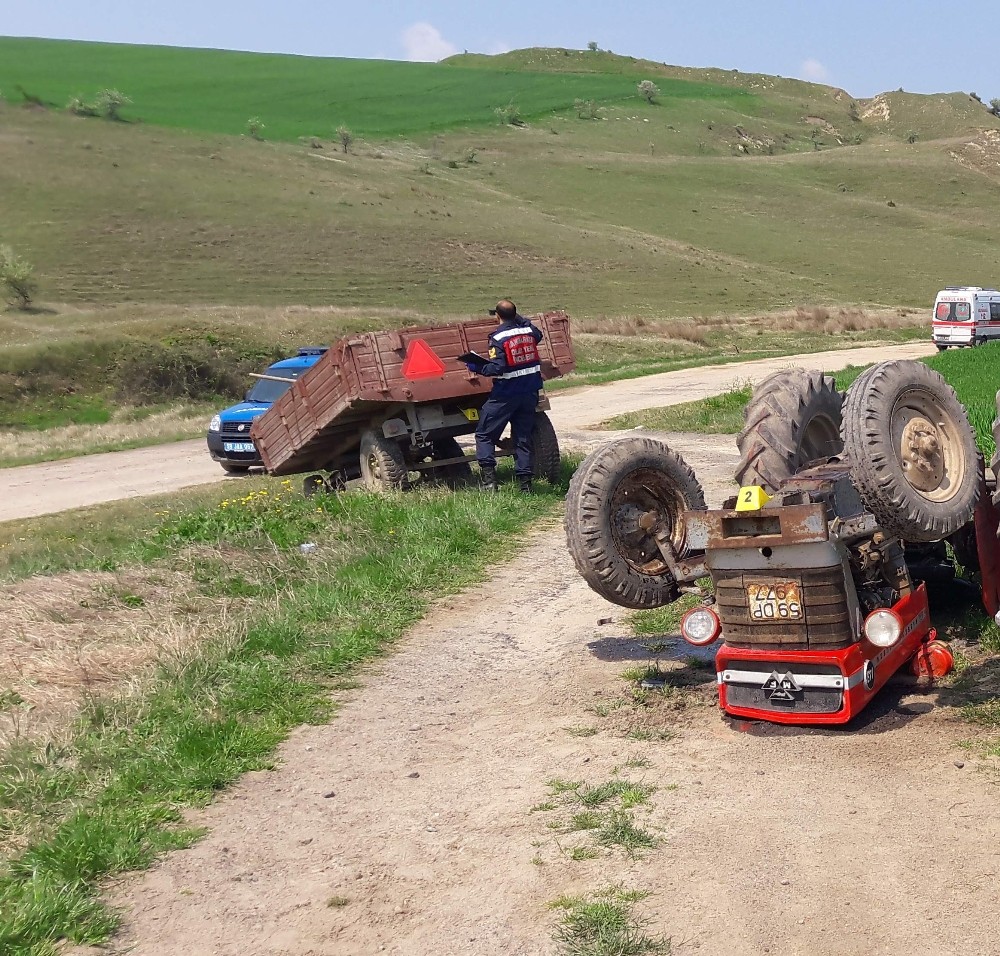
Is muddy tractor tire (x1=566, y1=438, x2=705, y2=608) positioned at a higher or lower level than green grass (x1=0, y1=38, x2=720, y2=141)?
lower

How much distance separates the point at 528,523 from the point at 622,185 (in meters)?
83.7

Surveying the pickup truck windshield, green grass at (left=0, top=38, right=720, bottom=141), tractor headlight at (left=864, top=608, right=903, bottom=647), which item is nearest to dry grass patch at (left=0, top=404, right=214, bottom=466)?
the pickup truck windshield

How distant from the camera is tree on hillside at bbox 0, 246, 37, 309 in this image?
44.5 metres

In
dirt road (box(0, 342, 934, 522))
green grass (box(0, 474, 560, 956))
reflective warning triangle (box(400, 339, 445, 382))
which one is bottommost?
dirt road (box(0, 342, 934, 522))

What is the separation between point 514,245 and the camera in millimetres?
67562

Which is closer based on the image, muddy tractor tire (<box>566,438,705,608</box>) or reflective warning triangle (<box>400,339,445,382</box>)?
muddy tractor tire (<box>566,438,705,608</box>)

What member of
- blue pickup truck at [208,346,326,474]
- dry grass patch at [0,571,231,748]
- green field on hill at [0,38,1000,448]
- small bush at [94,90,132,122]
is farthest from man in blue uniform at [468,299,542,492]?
small bush at [94,90,132,122]

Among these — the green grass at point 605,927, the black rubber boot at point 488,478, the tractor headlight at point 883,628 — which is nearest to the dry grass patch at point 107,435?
the black rubber boot at point 488,478

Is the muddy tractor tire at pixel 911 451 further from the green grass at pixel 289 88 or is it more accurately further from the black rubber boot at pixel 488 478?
the green grass at pixel 289 88

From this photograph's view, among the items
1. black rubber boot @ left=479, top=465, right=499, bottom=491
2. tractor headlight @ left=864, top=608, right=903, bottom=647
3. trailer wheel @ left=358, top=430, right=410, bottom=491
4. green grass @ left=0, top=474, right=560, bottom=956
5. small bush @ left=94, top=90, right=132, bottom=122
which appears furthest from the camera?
small bush @ left=94, top=90, right=132, bottom=122

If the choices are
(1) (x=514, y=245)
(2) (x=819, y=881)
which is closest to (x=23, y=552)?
(2) (x=819, y=881)

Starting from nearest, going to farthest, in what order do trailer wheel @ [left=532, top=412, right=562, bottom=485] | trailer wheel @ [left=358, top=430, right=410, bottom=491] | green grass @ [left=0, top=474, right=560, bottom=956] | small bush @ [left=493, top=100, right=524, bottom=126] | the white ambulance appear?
1. green grass @ [left=0, top=474, right=560, bottom=956]
2. trailer wheel @ [left=532, top=412, right=562, bottom=485]
3. trailer wheel @ [left=358, top=430, right=410, bottom=491]
4. the white ambulance
5. small bush @ [left=493, top=100, right=524, bottom=126]

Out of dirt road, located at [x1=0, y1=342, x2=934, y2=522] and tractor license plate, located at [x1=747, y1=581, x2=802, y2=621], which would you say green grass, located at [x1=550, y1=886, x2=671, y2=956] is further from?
dirt road, located at [x1=0, y1=342, x2=934, y2=522]

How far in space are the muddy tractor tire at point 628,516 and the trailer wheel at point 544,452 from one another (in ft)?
19.5
